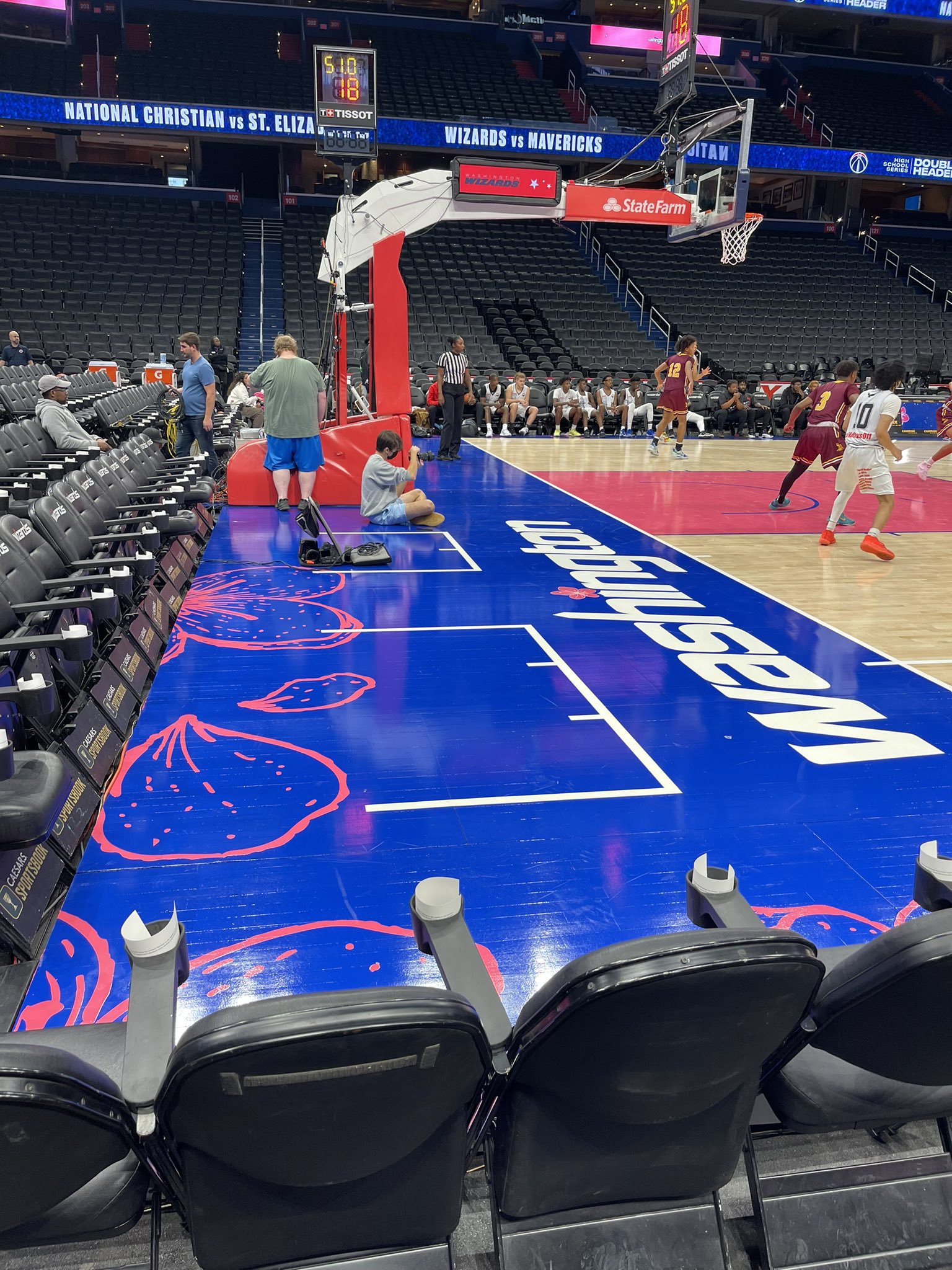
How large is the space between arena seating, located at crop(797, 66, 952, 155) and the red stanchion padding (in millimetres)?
21578

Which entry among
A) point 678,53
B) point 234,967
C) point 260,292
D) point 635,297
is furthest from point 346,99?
point 635,297

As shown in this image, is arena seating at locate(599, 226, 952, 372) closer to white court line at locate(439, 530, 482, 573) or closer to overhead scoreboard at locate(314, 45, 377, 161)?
overhead scoreboard at locate(314, 45, 377, 161)

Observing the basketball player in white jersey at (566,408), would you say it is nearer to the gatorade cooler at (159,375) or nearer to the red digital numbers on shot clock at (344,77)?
the red digital numbers on shot clock at (344,77)

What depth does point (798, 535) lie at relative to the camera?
7777 millimetres

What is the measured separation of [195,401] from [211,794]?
581 cm

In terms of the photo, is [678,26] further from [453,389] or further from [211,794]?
[211,794]

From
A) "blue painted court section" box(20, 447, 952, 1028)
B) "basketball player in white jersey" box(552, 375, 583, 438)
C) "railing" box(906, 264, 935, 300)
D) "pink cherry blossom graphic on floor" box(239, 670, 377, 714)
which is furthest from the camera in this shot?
"railing" box(906, 264, 935, 300)

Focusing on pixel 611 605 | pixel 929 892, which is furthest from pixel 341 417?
pixel 929 892

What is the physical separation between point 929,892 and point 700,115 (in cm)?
1273

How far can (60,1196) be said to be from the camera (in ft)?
3.66

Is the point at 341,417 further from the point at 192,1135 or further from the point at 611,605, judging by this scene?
the point at 192,1135

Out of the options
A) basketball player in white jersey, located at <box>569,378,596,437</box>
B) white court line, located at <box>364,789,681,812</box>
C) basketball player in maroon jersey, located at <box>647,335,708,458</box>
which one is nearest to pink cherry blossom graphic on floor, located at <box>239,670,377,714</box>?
white court line, located at <box>364,789,681,812</box>

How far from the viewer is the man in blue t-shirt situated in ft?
25.9

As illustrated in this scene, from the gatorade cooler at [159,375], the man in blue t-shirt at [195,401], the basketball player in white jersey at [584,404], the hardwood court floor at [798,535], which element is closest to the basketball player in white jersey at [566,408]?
the basketball player in white jersey at [584,404]
